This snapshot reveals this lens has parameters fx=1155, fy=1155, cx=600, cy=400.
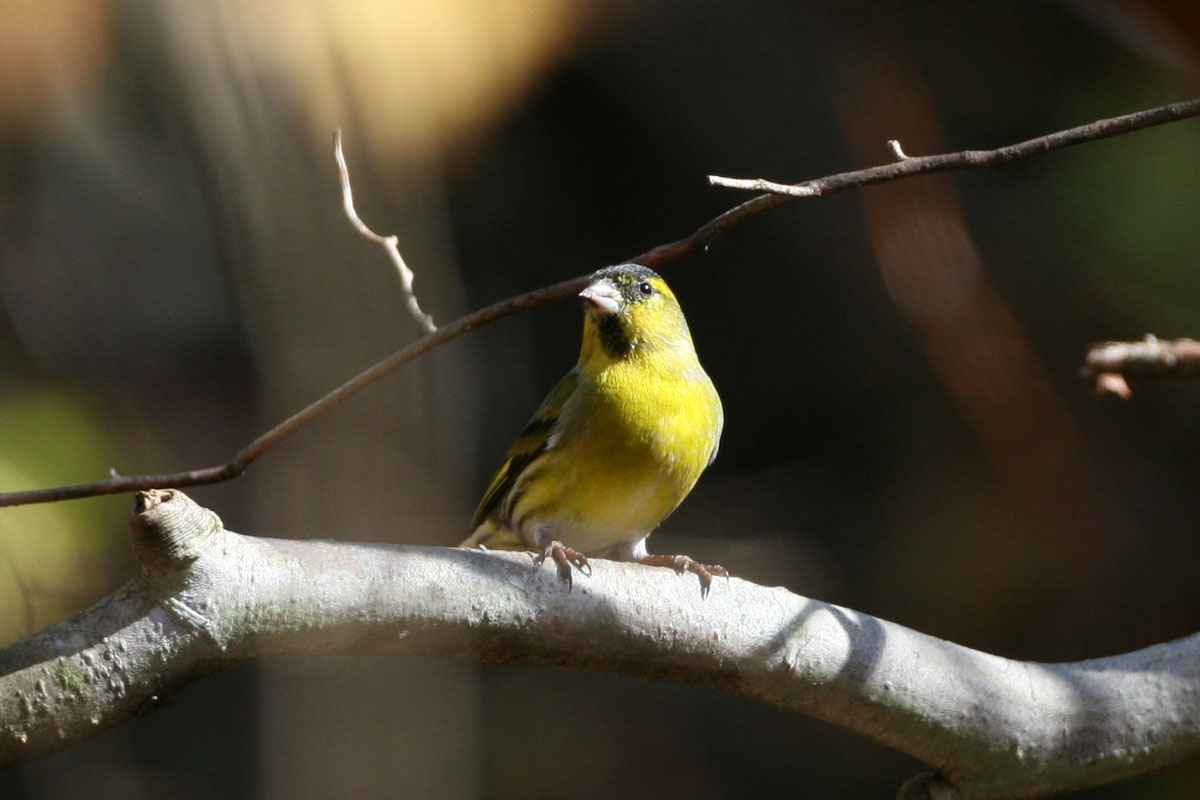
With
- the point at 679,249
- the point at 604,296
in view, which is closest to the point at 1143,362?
the point at 679,249

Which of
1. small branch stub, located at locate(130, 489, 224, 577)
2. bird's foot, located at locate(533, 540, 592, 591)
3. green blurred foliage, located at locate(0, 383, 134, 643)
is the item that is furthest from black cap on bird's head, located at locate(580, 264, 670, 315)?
small branch stub, located at locate(130, 489, 224, 577)

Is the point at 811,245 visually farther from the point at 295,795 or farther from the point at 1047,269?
the point at 295,795

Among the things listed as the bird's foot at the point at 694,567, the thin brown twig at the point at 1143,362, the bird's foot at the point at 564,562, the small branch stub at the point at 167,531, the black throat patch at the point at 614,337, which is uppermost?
the thin brown twig at the point at 1143,362

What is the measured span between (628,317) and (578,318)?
182 centimetres

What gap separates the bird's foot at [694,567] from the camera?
6.95 ft

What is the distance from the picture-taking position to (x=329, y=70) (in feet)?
10.8

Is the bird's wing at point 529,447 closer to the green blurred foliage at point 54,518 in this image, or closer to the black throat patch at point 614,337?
the black throat patch at point 614,337

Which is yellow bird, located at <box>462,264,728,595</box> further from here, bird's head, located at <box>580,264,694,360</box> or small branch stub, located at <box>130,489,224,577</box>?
small branch stub, located at <box>130,489,224,577</box>

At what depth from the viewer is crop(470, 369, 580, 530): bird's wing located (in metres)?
3.12

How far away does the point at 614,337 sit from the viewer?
10.5ft

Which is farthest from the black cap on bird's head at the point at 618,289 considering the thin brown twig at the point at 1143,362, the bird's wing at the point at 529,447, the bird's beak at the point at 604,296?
the thin brown twig at the point at 1143,362

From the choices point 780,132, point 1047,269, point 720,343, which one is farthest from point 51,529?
point 1047,269

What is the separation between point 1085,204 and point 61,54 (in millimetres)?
3351

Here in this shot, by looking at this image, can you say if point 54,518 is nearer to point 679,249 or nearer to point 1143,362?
point 679,249
